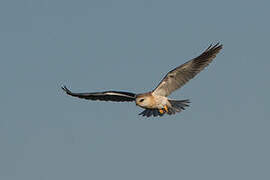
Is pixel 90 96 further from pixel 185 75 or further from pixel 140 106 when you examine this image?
pixel 185 75

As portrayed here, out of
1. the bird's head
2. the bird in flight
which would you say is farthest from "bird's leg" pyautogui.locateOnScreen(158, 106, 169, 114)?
the bird's head

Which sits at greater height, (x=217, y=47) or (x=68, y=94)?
(x=68, y=94)

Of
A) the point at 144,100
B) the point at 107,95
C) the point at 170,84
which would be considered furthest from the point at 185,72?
the point at 107,95

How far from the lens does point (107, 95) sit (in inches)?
877

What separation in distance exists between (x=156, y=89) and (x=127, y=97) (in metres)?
1.35

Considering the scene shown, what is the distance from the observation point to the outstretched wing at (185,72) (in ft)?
69.1

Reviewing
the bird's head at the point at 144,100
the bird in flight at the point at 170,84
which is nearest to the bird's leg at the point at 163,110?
the bird in flight at the point at 170,84

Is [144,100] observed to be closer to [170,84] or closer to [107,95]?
[170,84]

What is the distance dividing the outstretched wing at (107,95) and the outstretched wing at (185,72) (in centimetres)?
119

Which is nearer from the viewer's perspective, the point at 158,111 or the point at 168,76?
the point at 168,76

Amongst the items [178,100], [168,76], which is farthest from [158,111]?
[168,76]

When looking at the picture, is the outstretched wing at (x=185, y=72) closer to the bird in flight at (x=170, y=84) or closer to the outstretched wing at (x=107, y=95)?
the bird in flight at (x=170, y=84)

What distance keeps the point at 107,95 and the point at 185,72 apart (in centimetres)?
315

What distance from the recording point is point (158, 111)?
75.8 feet
